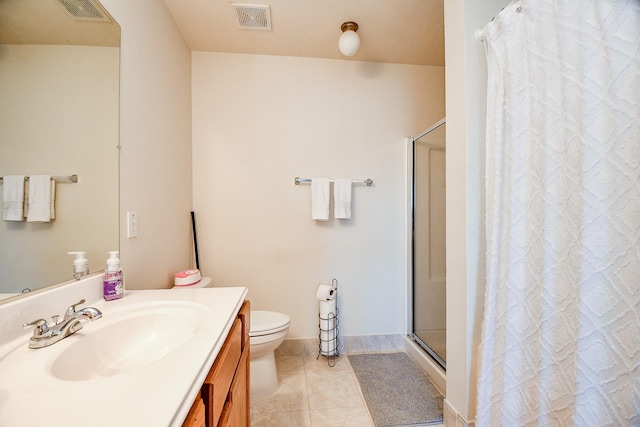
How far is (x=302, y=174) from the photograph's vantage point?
6.50 feet

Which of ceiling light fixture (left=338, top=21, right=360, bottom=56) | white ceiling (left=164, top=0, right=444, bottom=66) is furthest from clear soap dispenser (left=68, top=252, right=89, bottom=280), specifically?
ceiling light fixture (left=338, top=21, right=360, bottom=56)

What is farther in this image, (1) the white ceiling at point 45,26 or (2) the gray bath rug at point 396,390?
(2) the gray bath rug at point 396,390

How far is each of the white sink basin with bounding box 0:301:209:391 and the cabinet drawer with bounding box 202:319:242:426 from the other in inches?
4.2

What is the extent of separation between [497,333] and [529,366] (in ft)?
0.40

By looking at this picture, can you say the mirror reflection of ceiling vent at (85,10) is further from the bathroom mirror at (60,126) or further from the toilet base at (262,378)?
the toilet base at (262,378)

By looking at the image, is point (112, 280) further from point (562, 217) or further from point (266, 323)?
point (562, 217)

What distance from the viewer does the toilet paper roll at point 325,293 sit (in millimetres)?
1833

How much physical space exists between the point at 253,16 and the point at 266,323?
189 centimetres

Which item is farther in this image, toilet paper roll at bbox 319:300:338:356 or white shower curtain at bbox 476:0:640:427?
toilet paper roll at bbox 319:300:338:356

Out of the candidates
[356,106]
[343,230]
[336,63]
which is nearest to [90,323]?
[343,230]

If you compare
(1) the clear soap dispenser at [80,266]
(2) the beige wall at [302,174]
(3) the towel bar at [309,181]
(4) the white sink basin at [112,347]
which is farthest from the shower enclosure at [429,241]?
(1) the clear soap dispenser at [80,266]

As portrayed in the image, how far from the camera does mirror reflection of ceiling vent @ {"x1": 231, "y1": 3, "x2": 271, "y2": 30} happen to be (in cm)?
152

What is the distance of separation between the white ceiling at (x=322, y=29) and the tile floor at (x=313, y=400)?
2.32 metres

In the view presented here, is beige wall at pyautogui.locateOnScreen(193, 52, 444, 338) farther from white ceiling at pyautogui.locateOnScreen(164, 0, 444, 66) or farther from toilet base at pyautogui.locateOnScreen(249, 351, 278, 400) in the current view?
toilet base at pyautogui.locateOnScreen(249, 351, 278, 400)
